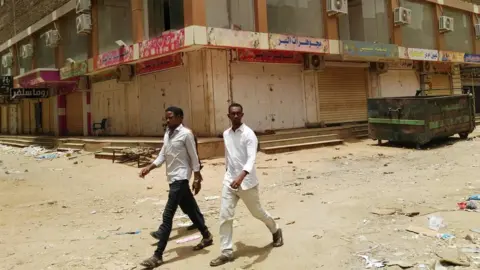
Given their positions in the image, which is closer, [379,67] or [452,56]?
[379,67]

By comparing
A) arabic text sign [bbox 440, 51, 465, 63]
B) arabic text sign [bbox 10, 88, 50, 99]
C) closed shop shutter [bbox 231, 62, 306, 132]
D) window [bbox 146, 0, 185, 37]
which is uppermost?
window [bbox 146, 0, 185, 37]

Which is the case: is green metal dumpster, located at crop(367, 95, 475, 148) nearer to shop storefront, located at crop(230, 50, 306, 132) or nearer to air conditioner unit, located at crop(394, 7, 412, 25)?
shop storefront, located at crop(230, 50, 306, 132)

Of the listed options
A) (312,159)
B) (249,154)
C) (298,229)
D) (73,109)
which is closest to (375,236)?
(298,229)

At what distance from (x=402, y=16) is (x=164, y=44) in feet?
37.4

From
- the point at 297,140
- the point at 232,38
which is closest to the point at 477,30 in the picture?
the point at 297,140

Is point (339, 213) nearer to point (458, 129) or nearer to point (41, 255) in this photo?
point (41, 255)

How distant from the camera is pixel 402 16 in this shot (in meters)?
17.2

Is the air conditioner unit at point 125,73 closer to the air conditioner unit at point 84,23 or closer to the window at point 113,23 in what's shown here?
the window at point 113,23

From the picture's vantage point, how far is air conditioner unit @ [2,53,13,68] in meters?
26.1

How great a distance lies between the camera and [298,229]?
15.3 ft

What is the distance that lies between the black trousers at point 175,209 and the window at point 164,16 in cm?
922

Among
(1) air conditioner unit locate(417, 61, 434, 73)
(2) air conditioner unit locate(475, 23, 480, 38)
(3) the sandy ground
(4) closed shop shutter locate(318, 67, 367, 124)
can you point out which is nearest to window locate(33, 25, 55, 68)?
(3) the sandy ground

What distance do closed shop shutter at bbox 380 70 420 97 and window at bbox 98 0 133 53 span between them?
11685mm

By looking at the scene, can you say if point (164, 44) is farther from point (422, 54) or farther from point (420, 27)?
point (420, 27)
